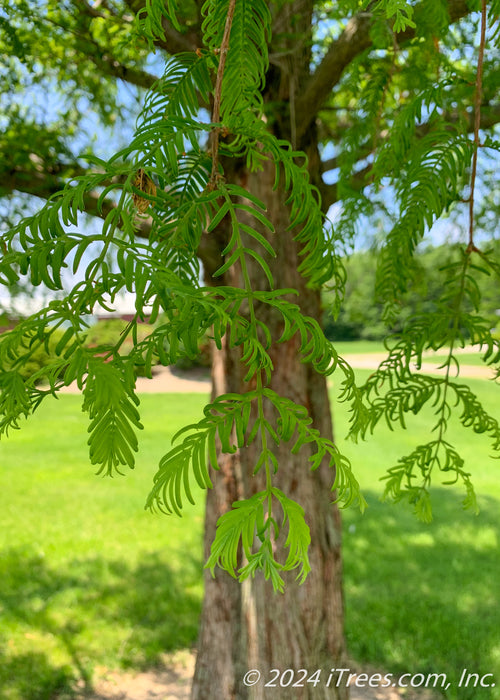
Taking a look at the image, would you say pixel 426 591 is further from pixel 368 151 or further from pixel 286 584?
pixel 368 151

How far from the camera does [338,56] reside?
1.91 meters

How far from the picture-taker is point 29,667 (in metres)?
3.51

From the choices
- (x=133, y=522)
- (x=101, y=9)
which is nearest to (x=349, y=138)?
(x=101, y=9)

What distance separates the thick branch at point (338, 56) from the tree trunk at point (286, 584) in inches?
11.1

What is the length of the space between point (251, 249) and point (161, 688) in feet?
10.3

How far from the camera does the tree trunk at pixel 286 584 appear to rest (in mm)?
2209

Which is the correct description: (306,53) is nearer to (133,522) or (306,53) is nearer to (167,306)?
(167,306)

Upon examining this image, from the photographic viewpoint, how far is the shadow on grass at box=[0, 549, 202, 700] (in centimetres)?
350

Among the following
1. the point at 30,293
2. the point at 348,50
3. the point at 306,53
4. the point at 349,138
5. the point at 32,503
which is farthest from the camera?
the point at 32,503

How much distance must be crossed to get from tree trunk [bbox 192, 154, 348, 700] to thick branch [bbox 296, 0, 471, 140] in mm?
281

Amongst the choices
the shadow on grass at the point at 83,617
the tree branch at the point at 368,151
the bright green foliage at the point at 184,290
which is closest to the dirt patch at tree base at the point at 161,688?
the shadow on grass at the point at 83,617

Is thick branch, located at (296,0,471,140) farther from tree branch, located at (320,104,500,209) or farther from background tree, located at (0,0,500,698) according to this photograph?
tree branch, located at (320,104,500,209)

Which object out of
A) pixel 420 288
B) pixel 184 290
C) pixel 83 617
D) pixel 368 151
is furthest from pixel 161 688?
pixel 184 290

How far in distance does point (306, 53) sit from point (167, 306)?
2.55 metres
